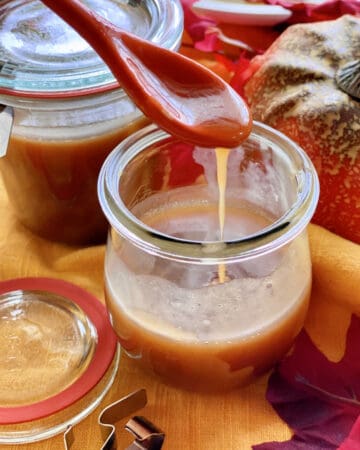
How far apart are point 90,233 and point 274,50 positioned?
28 centimetres

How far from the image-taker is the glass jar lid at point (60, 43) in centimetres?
69

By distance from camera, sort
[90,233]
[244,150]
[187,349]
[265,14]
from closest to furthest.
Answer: [187,349] < [244,150] < [90,233] < [265,14]

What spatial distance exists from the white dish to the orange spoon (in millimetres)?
323

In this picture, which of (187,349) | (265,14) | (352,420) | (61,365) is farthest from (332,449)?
(265,14)

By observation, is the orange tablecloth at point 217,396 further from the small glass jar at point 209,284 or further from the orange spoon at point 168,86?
the orange spoon at point 168,86

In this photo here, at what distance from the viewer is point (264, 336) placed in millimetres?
622

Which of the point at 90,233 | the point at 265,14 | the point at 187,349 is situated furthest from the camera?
the point at 265,14

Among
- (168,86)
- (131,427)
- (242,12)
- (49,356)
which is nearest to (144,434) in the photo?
(131,427)

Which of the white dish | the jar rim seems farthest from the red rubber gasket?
the white dish

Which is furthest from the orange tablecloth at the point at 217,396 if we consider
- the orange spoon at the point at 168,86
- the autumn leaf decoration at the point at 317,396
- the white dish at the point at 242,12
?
the white dish at the point at 242,12

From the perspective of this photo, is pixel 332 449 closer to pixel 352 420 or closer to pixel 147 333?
pixel 352 420

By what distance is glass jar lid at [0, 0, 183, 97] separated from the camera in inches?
27.3

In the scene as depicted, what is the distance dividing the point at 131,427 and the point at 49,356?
0.12m

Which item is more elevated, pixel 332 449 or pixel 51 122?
pixel 51 122
